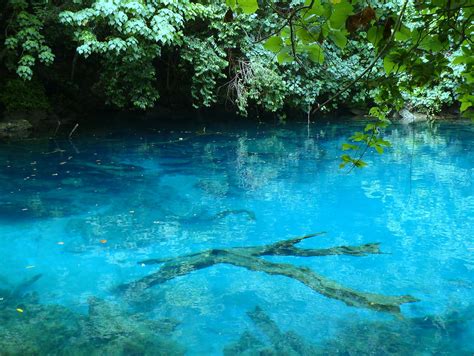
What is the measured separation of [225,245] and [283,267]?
2.52 ft

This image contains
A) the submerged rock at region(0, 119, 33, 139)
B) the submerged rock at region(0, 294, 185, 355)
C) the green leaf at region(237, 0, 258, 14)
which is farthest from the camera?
the submerged rock at region(0, 119, 33, 139)

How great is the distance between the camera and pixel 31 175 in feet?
24.2

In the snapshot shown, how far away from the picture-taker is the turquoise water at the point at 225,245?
3168 millimetres

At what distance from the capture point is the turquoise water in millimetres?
3168

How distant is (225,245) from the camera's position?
15.7 ft

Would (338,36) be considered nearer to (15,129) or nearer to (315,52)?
(315,52)

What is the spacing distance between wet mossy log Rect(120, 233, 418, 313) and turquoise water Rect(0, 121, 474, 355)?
0.09 meters

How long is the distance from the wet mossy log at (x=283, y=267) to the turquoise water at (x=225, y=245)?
0.28 feet

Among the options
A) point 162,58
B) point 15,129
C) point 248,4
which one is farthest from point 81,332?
point 162,58

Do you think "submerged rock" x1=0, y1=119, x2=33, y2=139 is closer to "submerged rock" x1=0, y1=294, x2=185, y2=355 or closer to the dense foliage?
the dense foliage

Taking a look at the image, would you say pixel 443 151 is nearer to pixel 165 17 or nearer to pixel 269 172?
pixel 269 172

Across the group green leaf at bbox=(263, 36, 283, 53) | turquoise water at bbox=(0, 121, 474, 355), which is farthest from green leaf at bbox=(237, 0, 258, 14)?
turquoise water at bbox=(0, 121, 474, 355)

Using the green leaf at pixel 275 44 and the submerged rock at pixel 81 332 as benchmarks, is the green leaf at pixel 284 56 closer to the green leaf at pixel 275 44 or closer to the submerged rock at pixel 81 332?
the green leaf at pixel 275 44

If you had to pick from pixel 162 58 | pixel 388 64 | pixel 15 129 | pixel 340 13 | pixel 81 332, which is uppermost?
pixel 162 58
